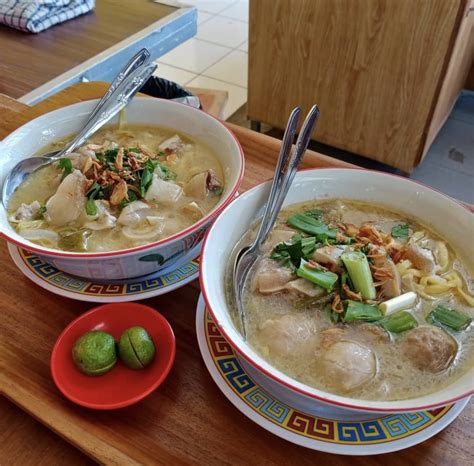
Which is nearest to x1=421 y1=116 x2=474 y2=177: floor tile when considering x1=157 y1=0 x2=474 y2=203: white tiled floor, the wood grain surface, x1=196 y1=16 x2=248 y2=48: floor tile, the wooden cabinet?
x1=157 y1=0 x2=474 y2=203: white tiled floor

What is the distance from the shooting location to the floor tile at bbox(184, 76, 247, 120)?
11.6 ft

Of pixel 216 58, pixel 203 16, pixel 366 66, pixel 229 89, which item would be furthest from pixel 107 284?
pixel 203 16

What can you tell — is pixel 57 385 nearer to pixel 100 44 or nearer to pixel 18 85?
pixel 18 85

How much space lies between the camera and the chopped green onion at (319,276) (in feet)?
2.90

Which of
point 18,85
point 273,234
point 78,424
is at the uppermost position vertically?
point 273,234

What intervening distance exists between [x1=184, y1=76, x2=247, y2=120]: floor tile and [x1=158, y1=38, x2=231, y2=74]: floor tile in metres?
0.19

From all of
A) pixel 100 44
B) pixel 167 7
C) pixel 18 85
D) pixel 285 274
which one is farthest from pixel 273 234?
pixel 167 7

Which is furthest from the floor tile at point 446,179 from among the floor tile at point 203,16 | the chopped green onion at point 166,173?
the floor tile at point 203,16

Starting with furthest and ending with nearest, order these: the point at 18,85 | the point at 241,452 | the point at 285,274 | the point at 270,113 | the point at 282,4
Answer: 1. the point at 270,113
2. the point at 282,4
3. the point at 18,85
4. the point at 285,274
5. the point at 241,452

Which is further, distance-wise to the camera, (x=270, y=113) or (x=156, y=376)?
(x=270, y=113)

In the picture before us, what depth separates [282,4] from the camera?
2.58 metres

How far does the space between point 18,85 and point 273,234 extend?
1594 mm

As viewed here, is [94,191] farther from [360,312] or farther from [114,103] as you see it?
[360,312]

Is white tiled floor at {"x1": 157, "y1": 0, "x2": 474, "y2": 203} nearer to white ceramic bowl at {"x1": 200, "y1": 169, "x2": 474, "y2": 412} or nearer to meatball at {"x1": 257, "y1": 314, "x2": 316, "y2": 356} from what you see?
white ceramic bowl at {"x1": 200, "y1": 169, "x2": 474, "y2": 412}
